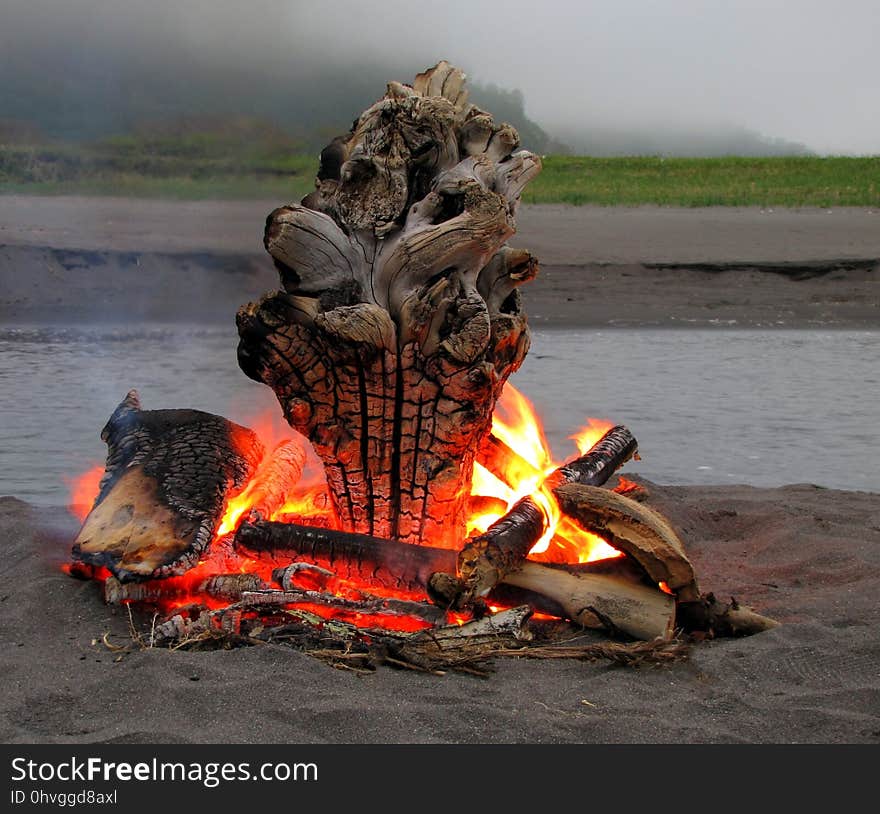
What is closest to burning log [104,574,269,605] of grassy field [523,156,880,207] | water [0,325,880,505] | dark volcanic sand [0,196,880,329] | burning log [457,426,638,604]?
burning log [457,426,638,604]

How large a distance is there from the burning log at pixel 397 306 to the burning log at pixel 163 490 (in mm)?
395

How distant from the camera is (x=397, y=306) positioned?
130 inches

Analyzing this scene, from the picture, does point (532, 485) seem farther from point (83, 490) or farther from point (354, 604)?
point (83, 490)

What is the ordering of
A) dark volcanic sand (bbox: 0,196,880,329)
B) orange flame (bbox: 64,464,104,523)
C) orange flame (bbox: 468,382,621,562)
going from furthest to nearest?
dark volcanic sand (bbox: 0,196,880,329) < orange flame (bbox: 64,464,104,523) < orange flame (bbox: 468,382,621,562)

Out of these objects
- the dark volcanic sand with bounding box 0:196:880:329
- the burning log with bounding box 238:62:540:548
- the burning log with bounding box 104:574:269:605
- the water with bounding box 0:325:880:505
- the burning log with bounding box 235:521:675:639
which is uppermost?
the burning log with bounding box 238:62:540:548

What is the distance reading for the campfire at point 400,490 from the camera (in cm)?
316

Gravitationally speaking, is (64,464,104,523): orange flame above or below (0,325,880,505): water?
above

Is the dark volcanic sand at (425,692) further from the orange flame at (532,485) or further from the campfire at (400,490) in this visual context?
the orange flame at (532,485)

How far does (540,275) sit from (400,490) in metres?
11.0

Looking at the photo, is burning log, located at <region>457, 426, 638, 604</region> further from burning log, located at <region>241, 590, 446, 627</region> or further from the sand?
the sand

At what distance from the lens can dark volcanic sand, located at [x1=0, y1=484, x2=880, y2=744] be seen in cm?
257

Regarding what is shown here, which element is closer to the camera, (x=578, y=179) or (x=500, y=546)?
(x=500, y=546)

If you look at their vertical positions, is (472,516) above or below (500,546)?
below

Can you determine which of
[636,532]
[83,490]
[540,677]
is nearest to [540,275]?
[83,490]
